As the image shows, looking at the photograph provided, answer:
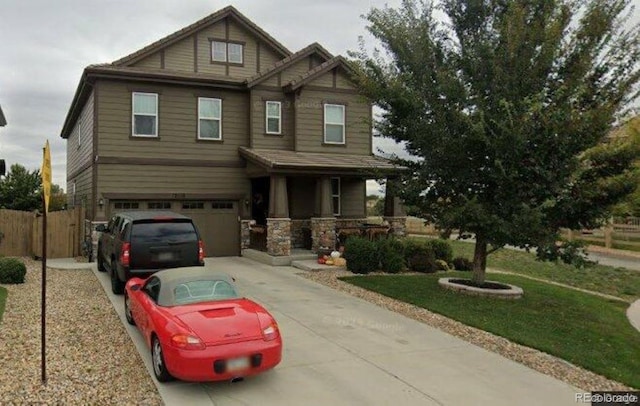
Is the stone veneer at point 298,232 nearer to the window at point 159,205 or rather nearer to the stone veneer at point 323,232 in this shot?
the stone veneer at point 323,232

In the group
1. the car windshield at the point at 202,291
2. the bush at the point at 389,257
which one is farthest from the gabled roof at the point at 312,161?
the car windshield at the point at 202,291

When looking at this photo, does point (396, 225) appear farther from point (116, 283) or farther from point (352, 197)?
point (116, 283)

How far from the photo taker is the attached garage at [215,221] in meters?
18.2

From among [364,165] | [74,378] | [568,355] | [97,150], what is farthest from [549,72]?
[97,150]

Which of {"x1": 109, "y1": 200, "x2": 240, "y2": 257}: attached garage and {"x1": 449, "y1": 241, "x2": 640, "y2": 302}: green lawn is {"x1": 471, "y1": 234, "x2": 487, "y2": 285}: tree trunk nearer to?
{"x1": 449, "y1": 241, "x2": 640, "y2": 302}: green lawn

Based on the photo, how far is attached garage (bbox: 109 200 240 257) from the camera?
1819 centimetres

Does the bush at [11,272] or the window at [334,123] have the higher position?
the window at [334,123]

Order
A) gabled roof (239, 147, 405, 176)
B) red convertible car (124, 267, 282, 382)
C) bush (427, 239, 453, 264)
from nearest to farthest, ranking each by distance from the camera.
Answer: red convertible car (124, 267, 282, 382), gabled roof (239, 147, 405, 176), bush (427, 239, 453, 264)

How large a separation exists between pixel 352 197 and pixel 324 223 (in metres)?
4.13

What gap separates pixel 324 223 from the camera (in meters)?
17.1

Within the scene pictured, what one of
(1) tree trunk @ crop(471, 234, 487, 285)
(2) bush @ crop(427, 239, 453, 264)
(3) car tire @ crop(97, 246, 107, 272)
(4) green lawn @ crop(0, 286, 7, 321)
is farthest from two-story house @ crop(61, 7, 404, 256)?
(4) green lawn @ crop(0, 286, 7, 321)

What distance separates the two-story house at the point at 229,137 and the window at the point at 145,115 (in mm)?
37

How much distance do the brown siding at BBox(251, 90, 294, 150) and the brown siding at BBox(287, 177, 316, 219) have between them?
1.52 meters

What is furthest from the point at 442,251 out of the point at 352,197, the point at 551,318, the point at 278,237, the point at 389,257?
the point at 551,318
